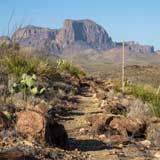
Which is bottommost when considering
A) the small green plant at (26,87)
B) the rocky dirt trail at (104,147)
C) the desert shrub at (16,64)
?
the rocky dirt trail at (104,147)

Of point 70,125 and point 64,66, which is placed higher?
point 64,66

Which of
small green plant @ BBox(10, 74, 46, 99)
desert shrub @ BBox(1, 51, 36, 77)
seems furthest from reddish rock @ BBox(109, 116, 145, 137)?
desert shrub @ BBox(1, 51, 36, 77)

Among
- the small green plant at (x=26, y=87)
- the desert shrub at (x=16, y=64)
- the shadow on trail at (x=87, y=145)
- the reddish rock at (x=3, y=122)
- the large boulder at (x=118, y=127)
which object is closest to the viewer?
the reddish rock at (x=3, y=122)

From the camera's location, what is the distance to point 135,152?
844 cm

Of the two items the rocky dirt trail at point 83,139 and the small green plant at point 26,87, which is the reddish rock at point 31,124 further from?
the small green plant at point 26,87

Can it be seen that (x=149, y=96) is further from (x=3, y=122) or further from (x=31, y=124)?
(x=31, y=124)

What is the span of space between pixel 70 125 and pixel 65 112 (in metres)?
1.80

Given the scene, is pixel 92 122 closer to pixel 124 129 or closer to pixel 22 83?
pixel 124 129

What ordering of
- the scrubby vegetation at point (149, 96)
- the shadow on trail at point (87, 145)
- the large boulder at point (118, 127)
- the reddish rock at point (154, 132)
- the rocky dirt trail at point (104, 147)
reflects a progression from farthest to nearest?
the scrubby vegetation at point (149, 96) < the large boulder at point (118, 127) < the reddish rock at point (154, 132) < the shadow on trail at point (87, 145) < the rocky dirt trail at point (104, 147)

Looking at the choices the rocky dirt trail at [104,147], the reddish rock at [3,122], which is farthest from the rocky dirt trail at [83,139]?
the reddish rock at [3,122]

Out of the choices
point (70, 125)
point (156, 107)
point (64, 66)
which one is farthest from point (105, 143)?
point (64, 66)

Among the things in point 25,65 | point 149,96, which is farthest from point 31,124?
point 149,96

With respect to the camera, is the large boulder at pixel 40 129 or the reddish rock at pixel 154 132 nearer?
the large boulder at pixel 40 129

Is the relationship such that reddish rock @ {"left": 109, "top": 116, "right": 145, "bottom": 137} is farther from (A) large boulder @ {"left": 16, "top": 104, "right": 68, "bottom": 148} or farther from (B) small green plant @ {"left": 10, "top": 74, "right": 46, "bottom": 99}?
(B) small green plant @ {"left": 10, "top": 74, "right": 46, "bottom": 99}
